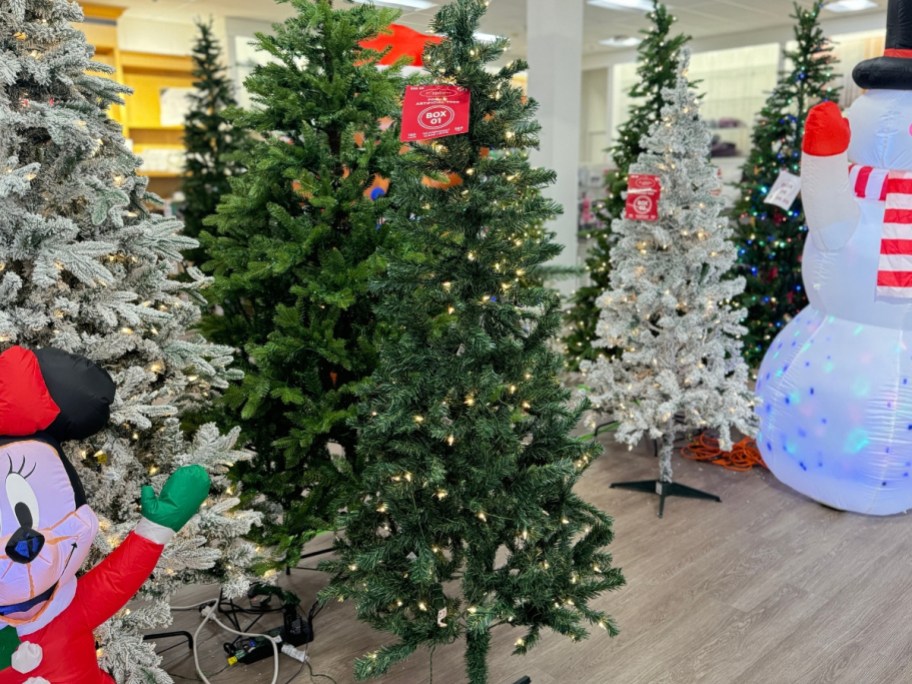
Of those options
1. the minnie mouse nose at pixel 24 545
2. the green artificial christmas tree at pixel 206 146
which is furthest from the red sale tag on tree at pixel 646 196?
the green artificial christmas tree at pixel 206 146

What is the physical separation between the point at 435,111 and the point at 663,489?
249cm

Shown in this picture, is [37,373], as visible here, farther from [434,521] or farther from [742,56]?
[742,56]

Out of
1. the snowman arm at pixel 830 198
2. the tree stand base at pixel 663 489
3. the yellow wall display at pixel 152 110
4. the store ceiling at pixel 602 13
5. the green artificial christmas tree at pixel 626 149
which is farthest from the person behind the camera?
the yellow wall display at pixel 152 110

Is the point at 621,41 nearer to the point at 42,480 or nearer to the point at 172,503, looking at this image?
the point at 172,503

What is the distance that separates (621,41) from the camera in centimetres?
1074

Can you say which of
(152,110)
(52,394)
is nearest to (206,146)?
(152,110)

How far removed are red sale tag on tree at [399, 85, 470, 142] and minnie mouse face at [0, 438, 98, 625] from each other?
1216 mm

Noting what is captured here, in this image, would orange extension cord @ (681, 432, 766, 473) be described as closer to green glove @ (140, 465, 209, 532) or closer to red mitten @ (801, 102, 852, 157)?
red mitten @ (801, 102, 852, 157)

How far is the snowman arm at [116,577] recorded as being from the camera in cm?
175

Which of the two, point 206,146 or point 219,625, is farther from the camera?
point 206,146

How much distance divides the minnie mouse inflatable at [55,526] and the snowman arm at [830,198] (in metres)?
2.87

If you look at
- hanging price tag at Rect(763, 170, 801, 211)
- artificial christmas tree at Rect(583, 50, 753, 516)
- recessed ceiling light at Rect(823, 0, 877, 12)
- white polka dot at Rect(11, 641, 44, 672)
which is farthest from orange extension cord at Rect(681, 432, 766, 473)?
recessed ceiling light at Rect(823, 0, 877, 12)

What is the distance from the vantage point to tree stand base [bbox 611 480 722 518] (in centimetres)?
364

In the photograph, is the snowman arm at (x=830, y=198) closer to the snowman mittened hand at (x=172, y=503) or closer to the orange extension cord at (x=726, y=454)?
the orange extension cord at (x=726, y=454)
